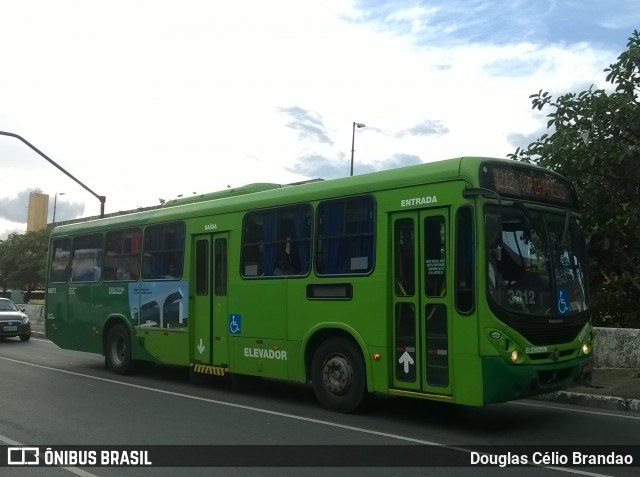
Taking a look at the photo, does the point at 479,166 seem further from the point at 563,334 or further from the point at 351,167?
the point at 351,167

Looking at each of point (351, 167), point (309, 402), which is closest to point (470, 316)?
point (309, 402)

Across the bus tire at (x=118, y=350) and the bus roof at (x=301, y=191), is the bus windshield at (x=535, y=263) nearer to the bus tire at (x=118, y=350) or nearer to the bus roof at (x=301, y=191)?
the bus roof at (x=301, y=191)

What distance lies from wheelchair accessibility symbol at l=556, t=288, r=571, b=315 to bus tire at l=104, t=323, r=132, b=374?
27.6 ft

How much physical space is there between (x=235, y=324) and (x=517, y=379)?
15.8 ft

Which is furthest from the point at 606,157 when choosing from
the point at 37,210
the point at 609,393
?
the point at 37,210

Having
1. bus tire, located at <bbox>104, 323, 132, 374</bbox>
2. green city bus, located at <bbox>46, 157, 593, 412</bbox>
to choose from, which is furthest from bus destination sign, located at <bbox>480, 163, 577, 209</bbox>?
bus tire, located at <bbox>104, 323, 132, 374</bbox>

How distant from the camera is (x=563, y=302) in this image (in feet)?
28.0

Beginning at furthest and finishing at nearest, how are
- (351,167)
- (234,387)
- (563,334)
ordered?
(351,167) → (234,387) → (563,334)

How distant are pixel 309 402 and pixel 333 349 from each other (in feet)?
4.80

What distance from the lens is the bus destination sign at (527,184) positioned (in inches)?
322

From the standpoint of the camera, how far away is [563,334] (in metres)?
8.47

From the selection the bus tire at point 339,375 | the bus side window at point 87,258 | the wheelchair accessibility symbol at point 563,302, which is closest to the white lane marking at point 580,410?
the wheelchair accessibility symbol at point 563,302

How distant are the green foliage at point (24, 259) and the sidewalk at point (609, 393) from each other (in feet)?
193

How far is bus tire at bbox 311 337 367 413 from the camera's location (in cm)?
914
